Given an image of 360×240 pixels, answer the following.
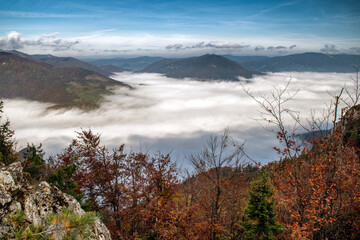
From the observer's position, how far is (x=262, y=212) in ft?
50.5

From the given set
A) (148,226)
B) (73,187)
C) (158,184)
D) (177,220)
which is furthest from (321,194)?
(73,187)

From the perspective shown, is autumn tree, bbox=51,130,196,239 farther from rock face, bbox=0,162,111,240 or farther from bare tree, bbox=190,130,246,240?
rock face, bbox=0,162,111,240

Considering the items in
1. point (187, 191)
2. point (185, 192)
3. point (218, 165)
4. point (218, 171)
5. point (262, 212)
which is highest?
point (218, 165)

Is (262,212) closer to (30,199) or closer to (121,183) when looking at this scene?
(121,183)

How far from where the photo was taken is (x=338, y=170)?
23.4ft

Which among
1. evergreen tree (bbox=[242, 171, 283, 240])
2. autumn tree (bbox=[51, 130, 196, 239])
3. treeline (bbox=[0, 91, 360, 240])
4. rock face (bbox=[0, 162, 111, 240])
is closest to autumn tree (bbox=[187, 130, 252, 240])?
treeline (bbox=[0, 91, 360, 240])

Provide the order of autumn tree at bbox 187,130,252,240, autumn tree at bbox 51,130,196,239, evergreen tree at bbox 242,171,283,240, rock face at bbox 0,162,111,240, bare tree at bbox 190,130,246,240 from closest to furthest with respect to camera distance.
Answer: rock face at bbox 0,162,111,240, bare tree at bbox 190,130,246,240, autumn tree at bbox 187,130,252,240, evergreen tree at bbox 242,171,283,240, autumn tree at bbox 51,130,196,239

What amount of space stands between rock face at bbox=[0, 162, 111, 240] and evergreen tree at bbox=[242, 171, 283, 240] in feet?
39.9

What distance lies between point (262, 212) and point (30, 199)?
15186 millimetres

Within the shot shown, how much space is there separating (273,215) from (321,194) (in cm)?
1014

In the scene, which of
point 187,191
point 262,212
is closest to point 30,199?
point 187,191

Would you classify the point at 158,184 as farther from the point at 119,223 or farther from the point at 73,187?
the point at 73,187

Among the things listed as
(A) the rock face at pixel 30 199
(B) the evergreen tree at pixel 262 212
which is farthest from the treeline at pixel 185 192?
(A) the rock face at pixel 30 199

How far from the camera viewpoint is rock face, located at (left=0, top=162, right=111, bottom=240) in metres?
6.40
